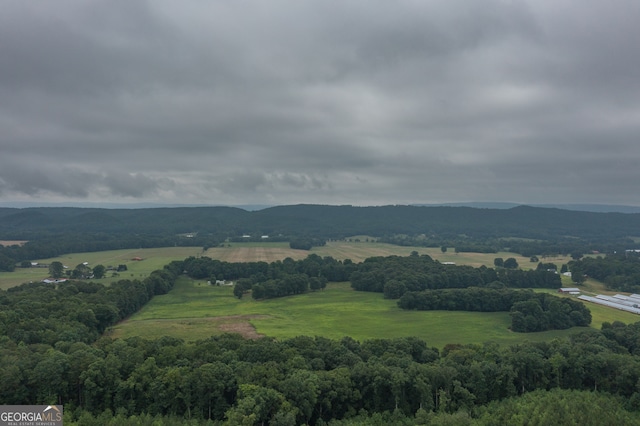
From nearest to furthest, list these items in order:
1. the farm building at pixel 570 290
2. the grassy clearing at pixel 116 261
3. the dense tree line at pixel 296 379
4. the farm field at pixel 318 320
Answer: the dense tree line at pixel 296 379 < the farm field at pixel 318 320 < the farm building at pixel 570 290 < the grassy clearing at pixel 116 261

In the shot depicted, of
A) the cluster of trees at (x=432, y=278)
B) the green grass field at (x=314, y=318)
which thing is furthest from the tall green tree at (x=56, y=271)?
the cluster of trees at (x=432, y=278)

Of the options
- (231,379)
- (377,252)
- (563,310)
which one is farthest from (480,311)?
(377,252)

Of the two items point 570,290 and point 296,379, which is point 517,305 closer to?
point 570,290

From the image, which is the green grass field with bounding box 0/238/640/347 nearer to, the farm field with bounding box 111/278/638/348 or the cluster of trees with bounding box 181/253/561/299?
the farm field with bounding box 111/278/638/348

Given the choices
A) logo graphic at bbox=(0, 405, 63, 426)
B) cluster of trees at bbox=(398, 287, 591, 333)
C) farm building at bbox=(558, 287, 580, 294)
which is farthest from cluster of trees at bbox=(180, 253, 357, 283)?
logo graphic at bbox=(0, 405, 63, 426)

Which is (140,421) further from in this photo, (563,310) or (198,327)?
(563,310)

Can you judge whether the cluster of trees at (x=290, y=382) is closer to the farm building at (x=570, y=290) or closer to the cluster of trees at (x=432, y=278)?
the cluster of trees at (x=432, y=278)
